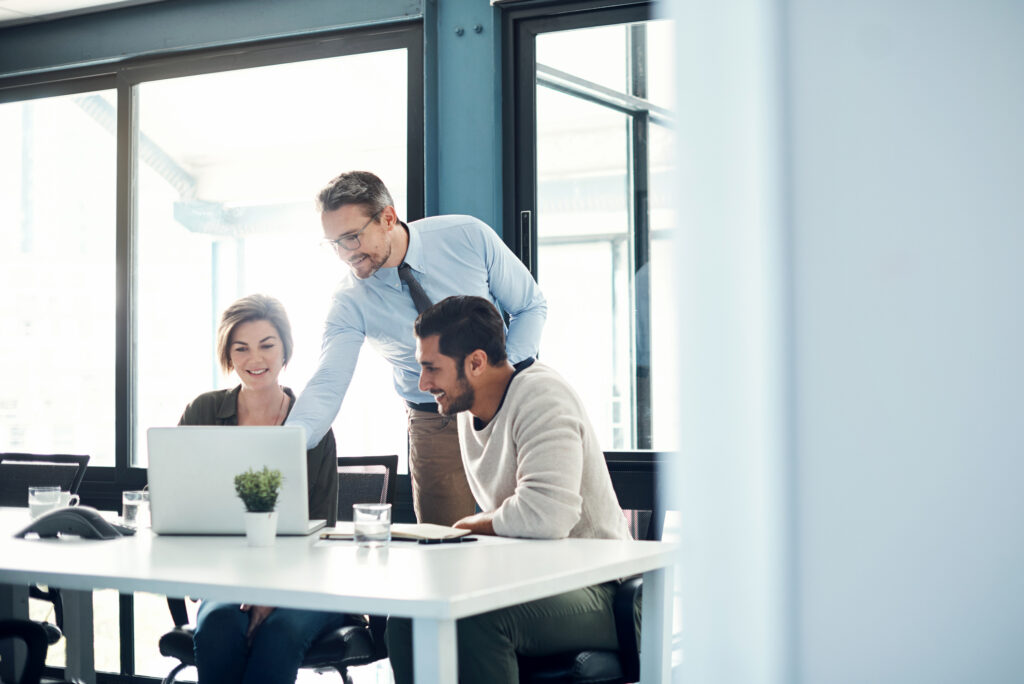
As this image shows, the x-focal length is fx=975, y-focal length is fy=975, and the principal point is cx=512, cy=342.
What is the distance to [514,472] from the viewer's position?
227 cm

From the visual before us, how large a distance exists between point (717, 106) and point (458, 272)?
1907mm

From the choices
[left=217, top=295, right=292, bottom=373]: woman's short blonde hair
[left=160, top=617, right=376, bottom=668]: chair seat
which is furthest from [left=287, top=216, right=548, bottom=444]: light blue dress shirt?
[left=160, top=617, right=376, bottom=668]: chair seat

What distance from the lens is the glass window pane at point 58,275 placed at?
165 inches

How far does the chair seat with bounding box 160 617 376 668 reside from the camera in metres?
2.42

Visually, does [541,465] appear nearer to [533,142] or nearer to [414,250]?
[414,250]

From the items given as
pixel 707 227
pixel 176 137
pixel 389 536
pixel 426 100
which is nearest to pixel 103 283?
pixel 176 137

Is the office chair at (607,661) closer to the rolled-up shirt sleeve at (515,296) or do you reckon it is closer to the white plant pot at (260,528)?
the white plant pot at (260,528)

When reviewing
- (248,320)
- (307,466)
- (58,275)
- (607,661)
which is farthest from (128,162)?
(607,661)

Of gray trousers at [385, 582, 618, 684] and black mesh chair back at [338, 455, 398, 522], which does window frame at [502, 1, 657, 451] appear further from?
gray trousers at [385, 582, 618, 684]

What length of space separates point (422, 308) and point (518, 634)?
1263mm

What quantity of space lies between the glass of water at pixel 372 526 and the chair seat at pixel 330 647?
0.52 m

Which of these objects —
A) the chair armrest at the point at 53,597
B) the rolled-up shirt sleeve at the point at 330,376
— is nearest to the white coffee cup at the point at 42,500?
the rolled-up shirt sleeve at the point at 330,376

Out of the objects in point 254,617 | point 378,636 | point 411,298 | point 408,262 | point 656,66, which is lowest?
point 378,636

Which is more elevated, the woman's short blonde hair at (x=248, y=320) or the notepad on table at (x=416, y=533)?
the woman's short blonde hair at (x=248, y=320)
